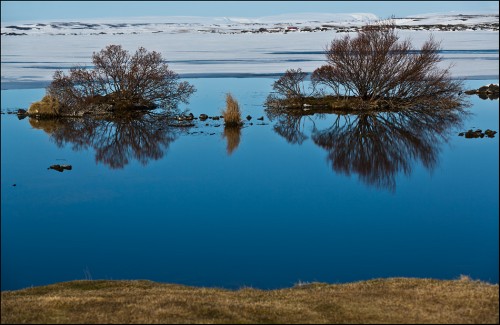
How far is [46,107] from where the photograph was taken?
128 feet

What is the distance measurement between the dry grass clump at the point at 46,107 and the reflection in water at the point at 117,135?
0.65 m

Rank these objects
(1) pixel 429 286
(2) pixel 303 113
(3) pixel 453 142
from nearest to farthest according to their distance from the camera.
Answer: (1) pixel 429 286 → (3) pixel 453 142 → (2) pixel 303 113

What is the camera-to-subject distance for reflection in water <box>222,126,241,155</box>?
30.5 m

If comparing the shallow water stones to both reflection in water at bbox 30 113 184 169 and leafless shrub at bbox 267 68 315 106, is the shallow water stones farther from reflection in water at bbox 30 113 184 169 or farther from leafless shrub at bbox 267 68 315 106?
reflection in water at bbox 30 113 184 169

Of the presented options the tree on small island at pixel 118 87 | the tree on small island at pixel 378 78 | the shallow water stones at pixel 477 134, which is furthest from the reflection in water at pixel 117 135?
the shallow water stones at pixel 477 134

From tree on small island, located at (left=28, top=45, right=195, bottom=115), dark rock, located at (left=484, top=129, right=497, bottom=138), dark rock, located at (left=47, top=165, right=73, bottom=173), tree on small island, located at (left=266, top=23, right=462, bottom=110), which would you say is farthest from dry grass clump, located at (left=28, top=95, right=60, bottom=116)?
dark rock, located at (left=484, top=129, right=497, bottom=138)

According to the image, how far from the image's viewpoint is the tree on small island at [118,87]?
40.6 metres

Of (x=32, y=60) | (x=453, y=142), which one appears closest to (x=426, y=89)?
(x=453, y=142)

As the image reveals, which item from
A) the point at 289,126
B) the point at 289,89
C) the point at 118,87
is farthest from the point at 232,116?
the point at 118,87

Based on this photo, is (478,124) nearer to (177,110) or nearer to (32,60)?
(177,110)

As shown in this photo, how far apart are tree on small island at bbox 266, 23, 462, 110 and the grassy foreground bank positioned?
29.4 meters

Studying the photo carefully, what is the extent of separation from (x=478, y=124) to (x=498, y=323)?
26.5 m

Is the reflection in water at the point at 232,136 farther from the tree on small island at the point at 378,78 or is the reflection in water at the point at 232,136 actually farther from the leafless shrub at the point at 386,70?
the leafless shrub at the point at 386,70

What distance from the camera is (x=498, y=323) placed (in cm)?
1025
